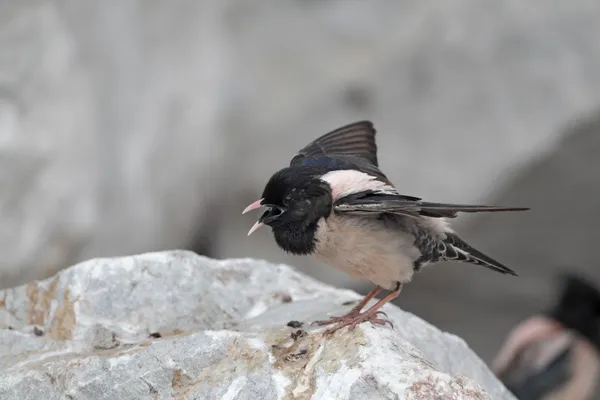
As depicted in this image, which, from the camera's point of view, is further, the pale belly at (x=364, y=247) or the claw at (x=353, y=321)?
the pale belly at (x=364, y=247)

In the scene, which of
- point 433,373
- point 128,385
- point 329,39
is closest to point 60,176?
point 329,39

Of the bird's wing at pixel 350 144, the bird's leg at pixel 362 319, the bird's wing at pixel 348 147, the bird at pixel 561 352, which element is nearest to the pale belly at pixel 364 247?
the bird's leg at pixel 362 319

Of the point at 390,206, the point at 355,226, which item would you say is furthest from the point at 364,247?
the point at 390,206

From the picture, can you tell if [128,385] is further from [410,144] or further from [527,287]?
[527,287]

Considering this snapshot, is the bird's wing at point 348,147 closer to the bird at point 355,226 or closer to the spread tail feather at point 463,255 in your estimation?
the bird at point 355,226

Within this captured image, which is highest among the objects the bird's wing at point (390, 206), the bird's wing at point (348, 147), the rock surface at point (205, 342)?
the bird's wing at point (348, 147)

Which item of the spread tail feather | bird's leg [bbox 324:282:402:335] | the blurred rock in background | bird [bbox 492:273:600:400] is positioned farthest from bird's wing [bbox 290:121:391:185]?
bird [bbox 492:273:600:400]
